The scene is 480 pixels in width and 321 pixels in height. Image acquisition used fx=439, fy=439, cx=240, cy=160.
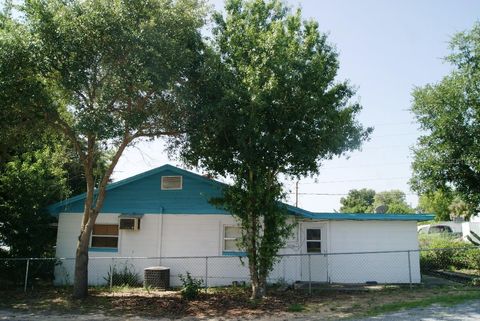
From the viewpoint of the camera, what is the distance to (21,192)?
55.8 ft

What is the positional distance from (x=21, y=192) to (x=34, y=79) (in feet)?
22.3

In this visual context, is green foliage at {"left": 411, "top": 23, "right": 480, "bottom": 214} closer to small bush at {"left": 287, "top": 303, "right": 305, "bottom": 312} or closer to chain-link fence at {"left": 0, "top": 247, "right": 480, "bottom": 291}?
chain-link fence at {"left": 0, "top": 247, "right": 480, "bottom": 291}

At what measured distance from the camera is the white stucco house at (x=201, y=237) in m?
16.9

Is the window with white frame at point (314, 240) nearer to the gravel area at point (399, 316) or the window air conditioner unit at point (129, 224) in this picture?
the gravel area at point (399, 316)

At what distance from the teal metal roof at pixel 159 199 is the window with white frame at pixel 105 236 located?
27.7 inches

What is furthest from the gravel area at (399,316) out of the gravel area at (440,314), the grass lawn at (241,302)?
the grass lawn at (241,302)

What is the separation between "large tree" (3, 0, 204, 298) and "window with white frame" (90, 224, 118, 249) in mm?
5985

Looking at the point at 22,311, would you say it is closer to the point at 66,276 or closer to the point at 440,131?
the point at 66,276

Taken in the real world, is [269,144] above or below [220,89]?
below

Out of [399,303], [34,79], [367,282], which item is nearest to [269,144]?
[399,303]

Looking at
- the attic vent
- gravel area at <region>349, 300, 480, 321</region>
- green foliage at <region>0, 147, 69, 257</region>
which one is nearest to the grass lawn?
gravel area at <region>349, 300, 480, 321</region>

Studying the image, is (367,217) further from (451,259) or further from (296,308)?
(451,259)

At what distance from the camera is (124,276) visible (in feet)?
54.8

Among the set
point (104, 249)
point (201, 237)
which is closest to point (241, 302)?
point (201, 237)
